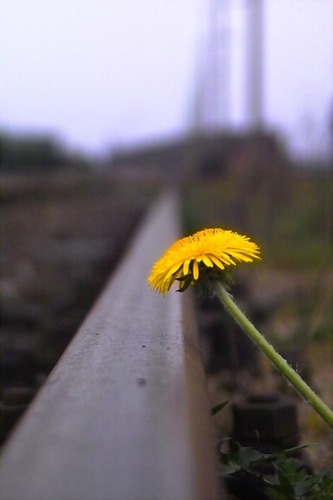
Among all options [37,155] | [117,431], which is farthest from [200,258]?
[37,155]

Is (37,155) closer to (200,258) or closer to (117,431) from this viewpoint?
(200,258)

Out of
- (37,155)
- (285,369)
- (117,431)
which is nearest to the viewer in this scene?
(117,431)

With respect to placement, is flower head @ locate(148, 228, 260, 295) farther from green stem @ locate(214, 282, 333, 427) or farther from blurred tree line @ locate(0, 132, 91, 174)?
blurred tree line @ locate(0, 132, 91, 174)

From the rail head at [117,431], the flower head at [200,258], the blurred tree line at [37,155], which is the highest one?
the blurred tree line at [37,155]

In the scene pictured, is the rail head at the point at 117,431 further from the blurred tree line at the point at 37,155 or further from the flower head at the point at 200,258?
the blurred tree line at the point at 37,155

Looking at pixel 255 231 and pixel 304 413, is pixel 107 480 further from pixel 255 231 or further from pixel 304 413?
pixel 255 231

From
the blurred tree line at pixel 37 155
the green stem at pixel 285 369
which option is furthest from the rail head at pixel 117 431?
the blurred tree line at pixel 37 155

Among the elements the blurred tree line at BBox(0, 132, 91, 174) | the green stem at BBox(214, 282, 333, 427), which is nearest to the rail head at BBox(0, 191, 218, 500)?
the green stem at BBox(214, 282, 333, 427)
